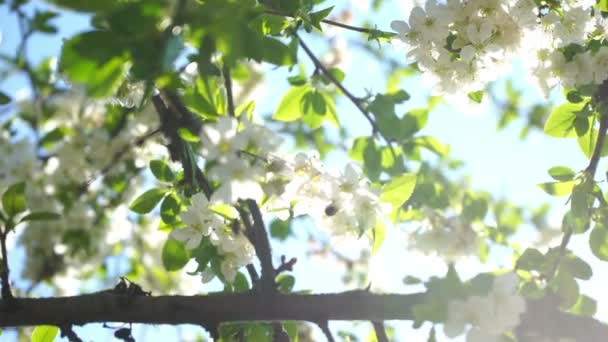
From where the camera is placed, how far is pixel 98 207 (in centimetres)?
408

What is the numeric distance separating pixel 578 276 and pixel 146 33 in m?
1.36

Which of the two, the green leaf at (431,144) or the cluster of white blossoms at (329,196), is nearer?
the cluster of white blossoms at (329,196)

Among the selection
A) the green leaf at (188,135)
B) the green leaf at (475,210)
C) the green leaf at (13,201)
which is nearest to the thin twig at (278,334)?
the green leaf at (188,135)

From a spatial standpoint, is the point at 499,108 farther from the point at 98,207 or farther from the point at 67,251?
the point at 67,251

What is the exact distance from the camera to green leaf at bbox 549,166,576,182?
1.88 meters

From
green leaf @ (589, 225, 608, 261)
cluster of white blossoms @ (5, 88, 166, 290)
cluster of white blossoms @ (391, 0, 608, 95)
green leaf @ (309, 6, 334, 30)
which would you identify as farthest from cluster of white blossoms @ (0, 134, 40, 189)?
green leaf @ (589, 225, 608, 261)

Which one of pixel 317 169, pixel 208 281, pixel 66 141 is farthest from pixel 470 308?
pixel 66 141

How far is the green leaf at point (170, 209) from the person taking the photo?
1.94 m

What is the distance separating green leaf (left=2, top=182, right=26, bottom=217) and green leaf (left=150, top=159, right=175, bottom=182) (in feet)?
1.15

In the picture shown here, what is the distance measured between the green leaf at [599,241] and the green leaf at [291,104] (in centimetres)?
100

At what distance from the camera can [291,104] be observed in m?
2.40

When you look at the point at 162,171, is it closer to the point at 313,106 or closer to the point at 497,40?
the point at 313,106

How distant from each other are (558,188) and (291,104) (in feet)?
3.00

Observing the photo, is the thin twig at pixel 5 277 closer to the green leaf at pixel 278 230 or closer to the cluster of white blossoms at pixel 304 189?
the cluster of white blossoms at pixel 304 189
